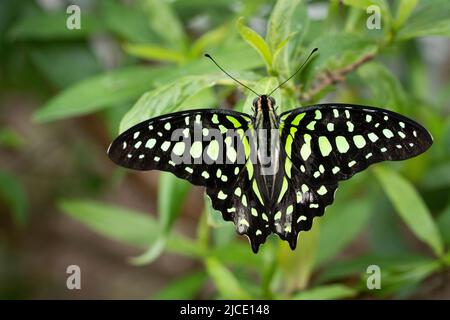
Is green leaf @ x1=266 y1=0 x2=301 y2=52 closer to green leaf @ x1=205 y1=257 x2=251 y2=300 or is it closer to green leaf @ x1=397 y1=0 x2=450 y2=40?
green leaf @ x1=397 y1=0 x2=450 y2=40

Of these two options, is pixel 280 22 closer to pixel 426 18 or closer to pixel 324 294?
pixel 426 18

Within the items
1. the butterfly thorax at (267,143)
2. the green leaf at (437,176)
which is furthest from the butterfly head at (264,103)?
the green leaf at (437,176)

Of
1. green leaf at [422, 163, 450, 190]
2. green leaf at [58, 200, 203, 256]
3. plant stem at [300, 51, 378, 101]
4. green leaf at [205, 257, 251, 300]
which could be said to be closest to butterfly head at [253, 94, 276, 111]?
plant stem at [300, 51, 378, 101]

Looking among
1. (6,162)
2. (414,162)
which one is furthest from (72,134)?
(414,162)

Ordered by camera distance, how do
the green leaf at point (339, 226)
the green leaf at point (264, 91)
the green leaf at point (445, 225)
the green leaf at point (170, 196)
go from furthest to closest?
the green leaf at point (339, 226) < the green leaf at point (445, 225) < the green leaf at point (170, 196) < the green leaf at point (264, 91)

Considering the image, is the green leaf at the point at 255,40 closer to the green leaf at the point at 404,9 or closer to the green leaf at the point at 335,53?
the green leaf at the point at 335,53
